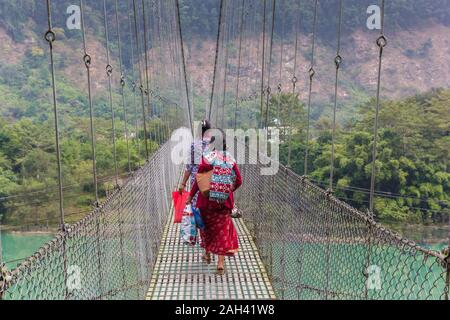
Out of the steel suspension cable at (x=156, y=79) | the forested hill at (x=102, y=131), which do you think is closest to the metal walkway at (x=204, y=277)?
the steel suspension cable at (x=156, y=79)

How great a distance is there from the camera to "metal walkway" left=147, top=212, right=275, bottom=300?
1.99 meters

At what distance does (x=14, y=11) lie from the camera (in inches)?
840

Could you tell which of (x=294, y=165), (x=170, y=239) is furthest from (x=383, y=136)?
(x=170, y=239)

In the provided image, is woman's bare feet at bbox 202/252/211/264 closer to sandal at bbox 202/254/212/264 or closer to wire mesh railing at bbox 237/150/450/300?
sandal at bbox 202/254/212/264

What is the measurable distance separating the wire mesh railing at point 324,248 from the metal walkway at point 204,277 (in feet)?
0.23

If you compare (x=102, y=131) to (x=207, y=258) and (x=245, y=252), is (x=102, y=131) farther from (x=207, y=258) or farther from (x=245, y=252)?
(x=207, y=258)

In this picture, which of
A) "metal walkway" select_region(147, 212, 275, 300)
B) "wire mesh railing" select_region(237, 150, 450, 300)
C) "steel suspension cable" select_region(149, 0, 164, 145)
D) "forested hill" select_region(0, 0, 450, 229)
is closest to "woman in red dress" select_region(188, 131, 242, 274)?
"metal walkway" select_region(147, 212, 275, 300)

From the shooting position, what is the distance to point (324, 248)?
5.41ft

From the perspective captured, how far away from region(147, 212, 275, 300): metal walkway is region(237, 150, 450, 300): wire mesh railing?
0.07 meters

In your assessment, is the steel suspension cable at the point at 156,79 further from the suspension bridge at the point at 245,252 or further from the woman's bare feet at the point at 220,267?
the woman's bare feet at the point at 220,267

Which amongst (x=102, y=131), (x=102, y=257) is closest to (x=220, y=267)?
(x=102, y=257)

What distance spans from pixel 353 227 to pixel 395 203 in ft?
42.7
